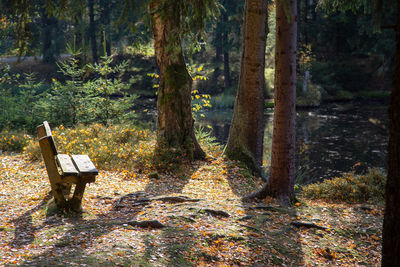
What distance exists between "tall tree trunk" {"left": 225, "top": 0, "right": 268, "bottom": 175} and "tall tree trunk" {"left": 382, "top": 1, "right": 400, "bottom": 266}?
5.86 meters

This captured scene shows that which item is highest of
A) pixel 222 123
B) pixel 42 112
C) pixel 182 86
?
pixel 182 86

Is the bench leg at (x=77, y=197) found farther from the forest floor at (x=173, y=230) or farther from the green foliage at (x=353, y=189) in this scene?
the green foliage at (x=353, y=189)

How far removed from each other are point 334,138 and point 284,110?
38.3 feet

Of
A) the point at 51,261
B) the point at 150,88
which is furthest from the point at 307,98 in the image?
the point at 51,261

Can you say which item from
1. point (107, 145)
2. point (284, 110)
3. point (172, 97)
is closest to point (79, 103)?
point (107, 145)

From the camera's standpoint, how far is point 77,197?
5418 mm

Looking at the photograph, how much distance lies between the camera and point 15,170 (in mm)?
8602

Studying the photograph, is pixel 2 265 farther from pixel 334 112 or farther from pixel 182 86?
pixel 334 112

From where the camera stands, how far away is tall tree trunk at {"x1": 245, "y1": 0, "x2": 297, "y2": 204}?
6543 mm

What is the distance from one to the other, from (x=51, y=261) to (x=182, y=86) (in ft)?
19.6

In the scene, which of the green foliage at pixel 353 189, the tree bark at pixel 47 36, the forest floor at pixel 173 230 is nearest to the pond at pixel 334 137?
the green foliage at pixel 353 189

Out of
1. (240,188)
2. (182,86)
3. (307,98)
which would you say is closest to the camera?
(240,188)

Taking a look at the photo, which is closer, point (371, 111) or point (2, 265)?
point (2, 265)

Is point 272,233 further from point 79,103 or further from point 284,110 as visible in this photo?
point 79,103
